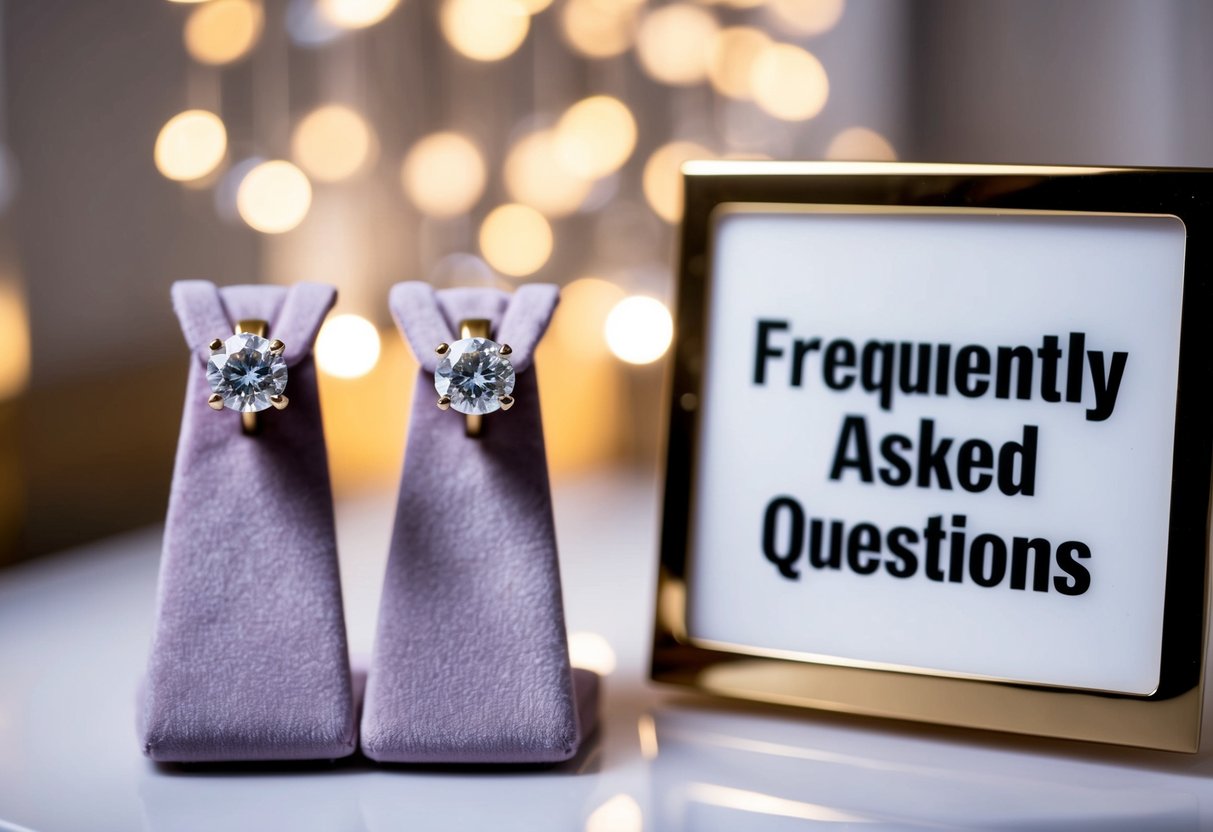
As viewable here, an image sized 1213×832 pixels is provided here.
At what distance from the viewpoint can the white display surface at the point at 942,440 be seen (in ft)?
1.79

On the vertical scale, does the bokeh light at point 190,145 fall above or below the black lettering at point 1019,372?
above

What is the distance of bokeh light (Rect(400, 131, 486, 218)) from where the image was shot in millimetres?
1180

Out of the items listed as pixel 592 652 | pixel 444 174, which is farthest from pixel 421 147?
pixel 592 652

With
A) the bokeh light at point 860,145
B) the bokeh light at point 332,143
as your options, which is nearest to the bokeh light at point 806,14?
the bokeh light at point 860,145

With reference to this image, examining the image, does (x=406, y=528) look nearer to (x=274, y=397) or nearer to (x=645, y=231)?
(x=274, y=397)

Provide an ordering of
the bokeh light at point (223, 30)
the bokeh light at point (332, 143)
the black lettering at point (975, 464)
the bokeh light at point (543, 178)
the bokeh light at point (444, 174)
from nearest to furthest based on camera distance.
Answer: the black lettering at point (975, 464), the bokeh light at point (223, 30), the bokeh light at point (332, 143), the bokeh light at point (444, 174), the bokeh light at point (543, 178)

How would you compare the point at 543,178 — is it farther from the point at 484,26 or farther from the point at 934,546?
the point at 934,546

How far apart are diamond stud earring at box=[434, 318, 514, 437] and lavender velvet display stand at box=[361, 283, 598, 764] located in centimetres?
2

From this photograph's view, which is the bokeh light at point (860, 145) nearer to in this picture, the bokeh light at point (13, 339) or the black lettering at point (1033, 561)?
the black lettering at point (1033, 561)

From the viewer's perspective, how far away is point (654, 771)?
0.53 m

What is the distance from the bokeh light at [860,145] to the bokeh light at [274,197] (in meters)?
0.68

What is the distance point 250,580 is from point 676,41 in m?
1.09

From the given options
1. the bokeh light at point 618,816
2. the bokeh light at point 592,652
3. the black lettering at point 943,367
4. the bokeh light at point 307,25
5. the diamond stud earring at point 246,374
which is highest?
the bokeh light at point 307,25

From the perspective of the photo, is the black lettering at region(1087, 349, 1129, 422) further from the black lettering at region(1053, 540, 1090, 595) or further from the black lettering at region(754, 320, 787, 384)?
the black lettering at region(754, 320, 787, 384)
